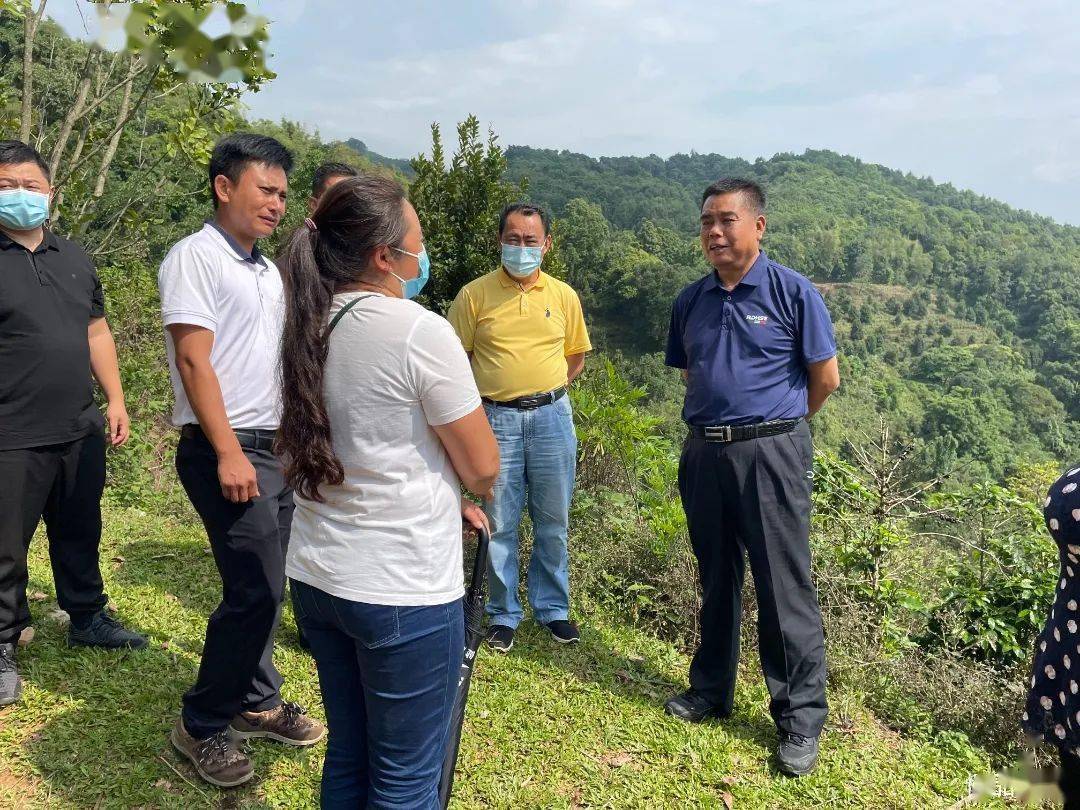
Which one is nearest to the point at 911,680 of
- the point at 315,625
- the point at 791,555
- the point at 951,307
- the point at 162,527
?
the point at 791,555

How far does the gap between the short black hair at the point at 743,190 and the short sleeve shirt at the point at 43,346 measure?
8.54 ft

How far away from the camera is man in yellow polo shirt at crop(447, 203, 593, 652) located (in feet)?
12.0

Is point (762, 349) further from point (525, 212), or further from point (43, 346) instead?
point (43, 346)

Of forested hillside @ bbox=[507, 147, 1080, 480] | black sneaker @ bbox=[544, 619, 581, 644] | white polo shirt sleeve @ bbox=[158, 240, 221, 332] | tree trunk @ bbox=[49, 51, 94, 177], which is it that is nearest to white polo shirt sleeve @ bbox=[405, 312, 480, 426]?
white polo shirt sleeve @ bbox=[158, 240, 221, 332]

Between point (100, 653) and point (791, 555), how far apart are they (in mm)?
2991

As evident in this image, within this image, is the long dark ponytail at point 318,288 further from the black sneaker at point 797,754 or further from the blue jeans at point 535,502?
the black sneaker at point 797,754

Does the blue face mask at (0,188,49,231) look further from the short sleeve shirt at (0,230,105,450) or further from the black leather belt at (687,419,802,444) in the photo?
the black leather belt at (687,419,802,444)

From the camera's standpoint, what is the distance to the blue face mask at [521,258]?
3676 millimetres

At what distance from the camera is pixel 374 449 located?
170 centimetres

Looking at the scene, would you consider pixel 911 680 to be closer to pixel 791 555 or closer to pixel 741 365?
pixel 791 555

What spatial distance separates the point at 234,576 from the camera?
8.15ft

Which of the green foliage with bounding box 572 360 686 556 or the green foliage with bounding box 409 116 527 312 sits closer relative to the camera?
the green foliage with bounding box 572 360 686 556

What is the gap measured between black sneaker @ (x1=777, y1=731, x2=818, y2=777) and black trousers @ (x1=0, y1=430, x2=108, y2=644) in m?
2.98

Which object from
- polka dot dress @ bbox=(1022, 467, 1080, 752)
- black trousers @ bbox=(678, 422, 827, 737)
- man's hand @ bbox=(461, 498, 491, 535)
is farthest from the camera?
black trousers @ bbox=(678, 422, 827, 737)
